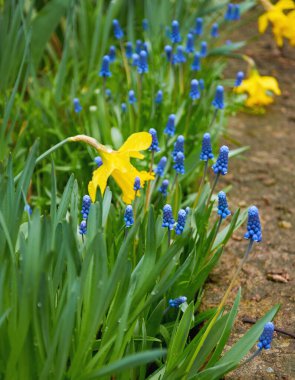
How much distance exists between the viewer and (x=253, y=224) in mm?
1662

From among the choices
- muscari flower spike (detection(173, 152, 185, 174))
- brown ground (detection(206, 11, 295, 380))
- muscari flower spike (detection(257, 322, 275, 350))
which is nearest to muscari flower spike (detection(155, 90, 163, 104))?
brown ground (detection(206, 11, 295, 380))

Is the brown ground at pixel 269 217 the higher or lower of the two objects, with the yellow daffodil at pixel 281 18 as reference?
lower

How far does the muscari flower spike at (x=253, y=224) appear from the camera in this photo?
5.41 ft

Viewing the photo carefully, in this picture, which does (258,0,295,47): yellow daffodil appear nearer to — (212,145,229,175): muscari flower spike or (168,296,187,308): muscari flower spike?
(212,145,229,175): muscari flower spike

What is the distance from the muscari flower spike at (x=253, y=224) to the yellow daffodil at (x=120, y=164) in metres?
0.35

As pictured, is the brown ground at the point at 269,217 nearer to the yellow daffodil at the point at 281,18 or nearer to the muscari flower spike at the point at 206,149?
the yellow daffodil at the point at 281,18

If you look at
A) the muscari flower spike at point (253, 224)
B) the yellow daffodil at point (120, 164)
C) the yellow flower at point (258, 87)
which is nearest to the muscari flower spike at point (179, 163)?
the yellow daffodil at point (120, 164)

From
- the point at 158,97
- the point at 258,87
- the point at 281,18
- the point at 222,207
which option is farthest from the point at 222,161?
the point at 281,18

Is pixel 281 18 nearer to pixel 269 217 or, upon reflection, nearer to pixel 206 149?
pixel 269 217

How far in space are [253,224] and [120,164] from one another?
40cm

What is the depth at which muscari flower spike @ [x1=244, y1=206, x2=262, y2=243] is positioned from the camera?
165 cm

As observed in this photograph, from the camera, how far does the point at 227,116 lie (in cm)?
354

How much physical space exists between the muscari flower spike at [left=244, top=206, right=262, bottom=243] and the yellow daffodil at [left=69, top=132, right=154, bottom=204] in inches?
13.7

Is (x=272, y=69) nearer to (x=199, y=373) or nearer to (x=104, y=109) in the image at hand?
(x=104, y=109)
